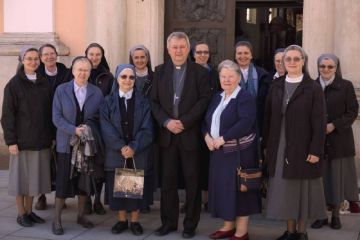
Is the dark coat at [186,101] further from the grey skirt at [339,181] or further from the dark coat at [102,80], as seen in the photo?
the grey skirt at [339,181]

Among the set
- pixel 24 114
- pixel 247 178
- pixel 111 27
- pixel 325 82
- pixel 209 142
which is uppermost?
pixel 111 27

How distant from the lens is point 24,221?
18.8 feet

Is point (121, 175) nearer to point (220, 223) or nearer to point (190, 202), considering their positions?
point (190, 202)

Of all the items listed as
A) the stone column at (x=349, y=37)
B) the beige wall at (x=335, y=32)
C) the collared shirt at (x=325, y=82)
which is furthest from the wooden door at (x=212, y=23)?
the collared shirt at (x=325, y=82)

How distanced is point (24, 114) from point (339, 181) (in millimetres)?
3096

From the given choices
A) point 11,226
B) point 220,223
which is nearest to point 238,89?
point 220,223

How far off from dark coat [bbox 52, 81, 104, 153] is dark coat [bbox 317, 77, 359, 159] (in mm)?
2195

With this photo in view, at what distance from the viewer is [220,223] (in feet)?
19.3

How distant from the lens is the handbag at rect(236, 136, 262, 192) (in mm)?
4977

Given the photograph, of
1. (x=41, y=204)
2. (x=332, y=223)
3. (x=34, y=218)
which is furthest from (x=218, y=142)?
(x=41, y=204)

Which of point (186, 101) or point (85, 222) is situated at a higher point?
point (186, 101)

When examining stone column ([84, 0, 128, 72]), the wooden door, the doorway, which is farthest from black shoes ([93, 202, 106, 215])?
the doorway

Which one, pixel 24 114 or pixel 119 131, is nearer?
pixel 119 131

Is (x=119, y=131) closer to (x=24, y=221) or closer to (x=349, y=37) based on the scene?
(x=24, y=221)
